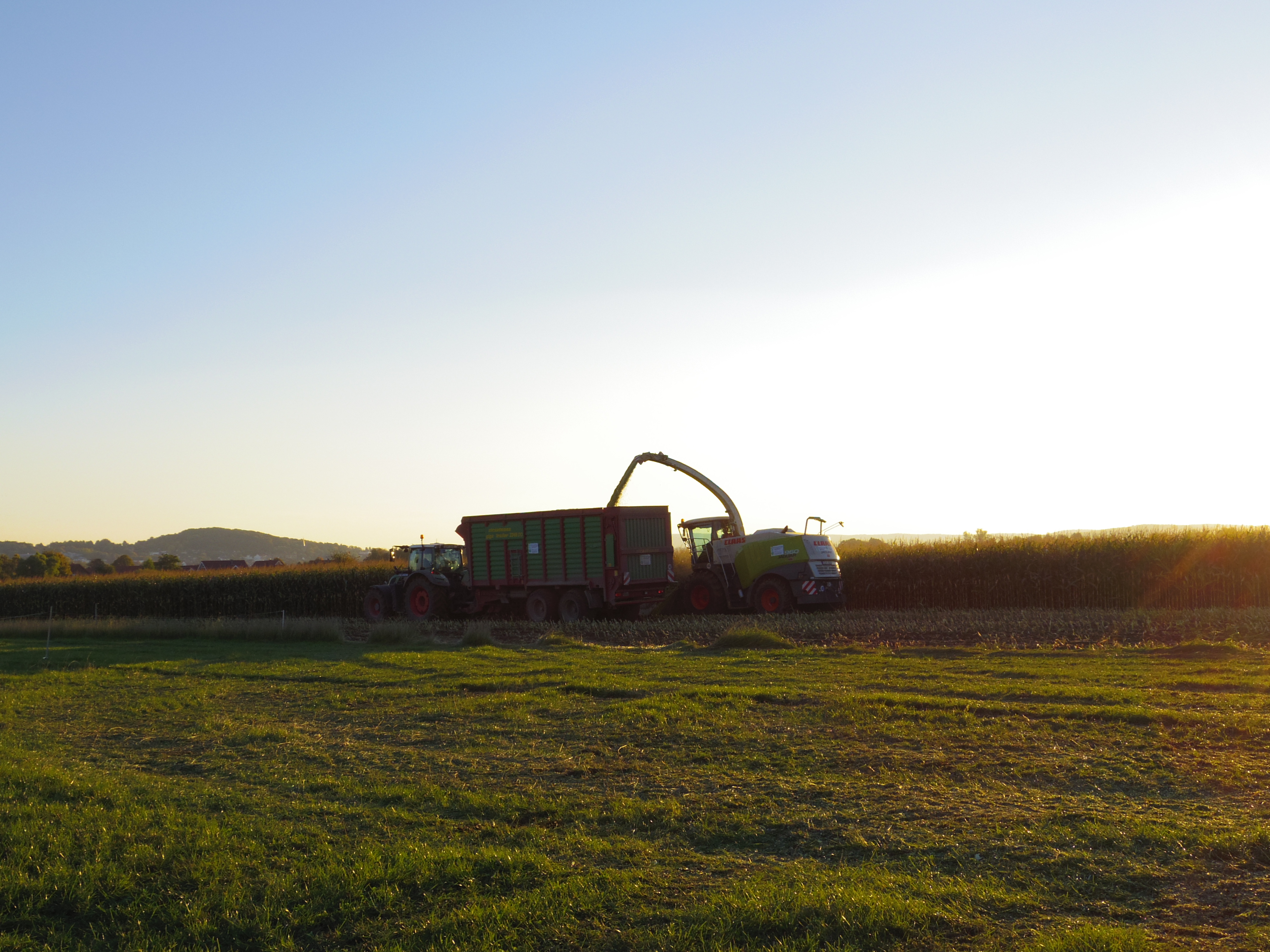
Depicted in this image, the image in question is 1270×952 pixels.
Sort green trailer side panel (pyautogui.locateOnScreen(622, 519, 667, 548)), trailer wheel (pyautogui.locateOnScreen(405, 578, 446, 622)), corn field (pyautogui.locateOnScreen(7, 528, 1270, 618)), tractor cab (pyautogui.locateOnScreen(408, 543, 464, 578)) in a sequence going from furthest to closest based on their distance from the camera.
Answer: tractor cab (pyautogui.locateOnScreen(408, 543, 464, 578)), trailer wheel (pyautogui.locateOnScreen(405, 578, 446, 622)), corn field (pyautogui.locateOnScreen(7, 528, 1270, 618)), green trailer side panel (pyautogui.locateOnScreen(622, 519, 667, 548))

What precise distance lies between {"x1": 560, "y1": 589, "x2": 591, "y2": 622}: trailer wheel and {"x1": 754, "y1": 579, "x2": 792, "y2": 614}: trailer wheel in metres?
4.39

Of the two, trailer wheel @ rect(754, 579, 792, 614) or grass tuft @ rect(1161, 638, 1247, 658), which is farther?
trailer wheel @ rect(754, 579, 792, 614)

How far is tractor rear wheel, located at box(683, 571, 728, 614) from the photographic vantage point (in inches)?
1043

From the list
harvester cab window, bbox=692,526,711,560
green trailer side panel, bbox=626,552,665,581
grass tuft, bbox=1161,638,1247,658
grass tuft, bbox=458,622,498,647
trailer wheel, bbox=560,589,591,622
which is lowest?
grass tuft, bbox=1161,638,1247,658

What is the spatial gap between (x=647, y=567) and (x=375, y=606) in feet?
31.0

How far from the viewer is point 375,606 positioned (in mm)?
30078

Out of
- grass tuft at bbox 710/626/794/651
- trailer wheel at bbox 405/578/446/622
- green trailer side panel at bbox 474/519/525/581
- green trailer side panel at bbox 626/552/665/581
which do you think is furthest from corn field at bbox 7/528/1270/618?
grass tuft at bbox 710/626/794/651

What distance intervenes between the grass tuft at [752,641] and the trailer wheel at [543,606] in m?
7.86

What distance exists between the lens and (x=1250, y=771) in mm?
7727

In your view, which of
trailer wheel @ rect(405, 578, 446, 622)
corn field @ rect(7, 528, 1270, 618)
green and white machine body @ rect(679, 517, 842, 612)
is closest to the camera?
green and white machine body @ rect(679, 517, 842, 612)

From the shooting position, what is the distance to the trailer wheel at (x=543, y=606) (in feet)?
86.1

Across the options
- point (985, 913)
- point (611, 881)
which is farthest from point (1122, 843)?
point (611, 881)

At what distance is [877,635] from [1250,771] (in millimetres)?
12356

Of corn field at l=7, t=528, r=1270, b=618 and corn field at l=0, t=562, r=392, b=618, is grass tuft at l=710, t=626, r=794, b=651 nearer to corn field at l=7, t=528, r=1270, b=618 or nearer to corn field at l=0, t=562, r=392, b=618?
corn field at l=7, t=528, r=1270, b=618
